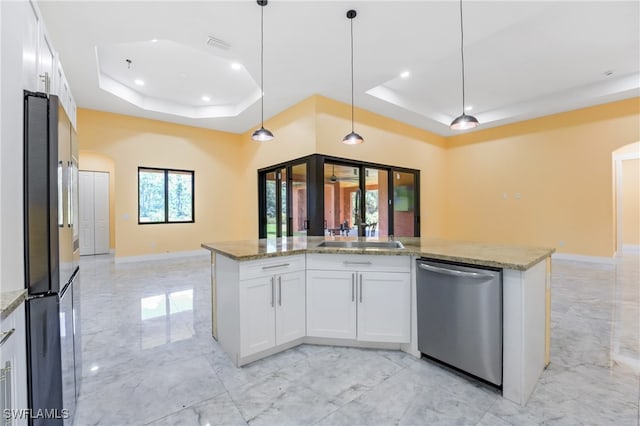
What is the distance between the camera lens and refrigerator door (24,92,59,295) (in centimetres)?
128

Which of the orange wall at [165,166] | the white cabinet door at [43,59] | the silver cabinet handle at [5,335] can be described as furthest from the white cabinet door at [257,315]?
the orange wall at [165,166]

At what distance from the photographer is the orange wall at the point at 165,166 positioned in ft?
19.7

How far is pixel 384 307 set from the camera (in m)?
2.35

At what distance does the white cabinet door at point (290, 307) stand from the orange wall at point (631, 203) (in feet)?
32.7

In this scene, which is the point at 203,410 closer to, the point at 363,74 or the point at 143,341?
the point at 143,341

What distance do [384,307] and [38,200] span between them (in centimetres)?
228

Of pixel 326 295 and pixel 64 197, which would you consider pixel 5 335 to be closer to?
pixel 64 197

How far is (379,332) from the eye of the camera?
236 centimetres

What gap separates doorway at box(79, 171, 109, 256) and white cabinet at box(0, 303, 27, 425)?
8128mm

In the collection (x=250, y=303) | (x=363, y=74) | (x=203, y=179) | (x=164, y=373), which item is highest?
(x=363, y=74)

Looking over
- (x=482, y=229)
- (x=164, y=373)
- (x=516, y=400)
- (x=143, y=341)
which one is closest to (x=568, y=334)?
(x=516, y=400)

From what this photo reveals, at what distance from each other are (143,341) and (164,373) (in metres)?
0.72

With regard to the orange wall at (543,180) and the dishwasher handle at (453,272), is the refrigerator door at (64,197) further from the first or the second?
the orange wall at (543,180)

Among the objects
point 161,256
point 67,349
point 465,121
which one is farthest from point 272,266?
point 161,256
